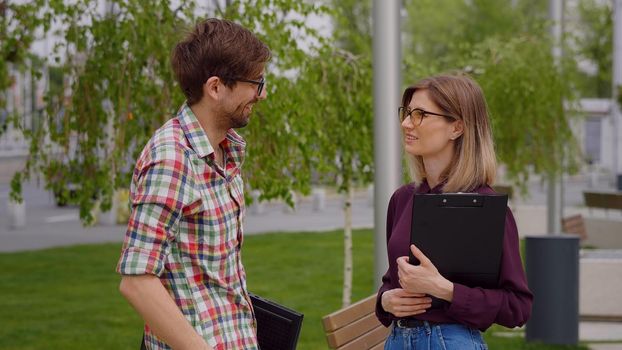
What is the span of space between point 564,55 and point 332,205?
16.9 metres

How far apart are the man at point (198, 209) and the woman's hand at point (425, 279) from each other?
446 millimetres

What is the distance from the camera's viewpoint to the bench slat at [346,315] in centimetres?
426

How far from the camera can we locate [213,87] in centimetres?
280

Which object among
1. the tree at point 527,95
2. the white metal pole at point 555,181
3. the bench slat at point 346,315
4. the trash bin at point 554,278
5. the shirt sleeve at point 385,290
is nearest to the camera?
the shirt sleeve at point 385,290

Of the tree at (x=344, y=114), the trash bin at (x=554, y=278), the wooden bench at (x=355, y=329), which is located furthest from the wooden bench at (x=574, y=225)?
the wooden bench at (x=355, y=329)

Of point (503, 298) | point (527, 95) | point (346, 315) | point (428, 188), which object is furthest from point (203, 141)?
point (527, 95)

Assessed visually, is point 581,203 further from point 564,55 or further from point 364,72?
point 364,72

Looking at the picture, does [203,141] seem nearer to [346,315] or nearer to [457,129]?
[457,129]

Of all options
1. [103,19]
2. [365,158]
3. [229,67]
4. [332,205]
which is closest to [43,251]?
[365,158]

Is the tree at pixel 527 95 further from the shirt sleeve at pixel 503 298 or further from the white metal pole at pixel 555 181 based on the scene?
the shirt sleeve at pixel 503 298

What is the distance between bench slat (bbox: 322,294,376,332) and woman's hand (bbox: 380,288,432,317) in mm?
1076

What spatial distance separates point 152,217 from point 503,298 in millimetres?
1032

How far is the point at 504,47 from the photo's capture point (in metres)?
15.1

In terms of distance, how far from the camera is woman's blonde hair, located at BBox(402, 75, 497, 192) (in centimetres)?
316
